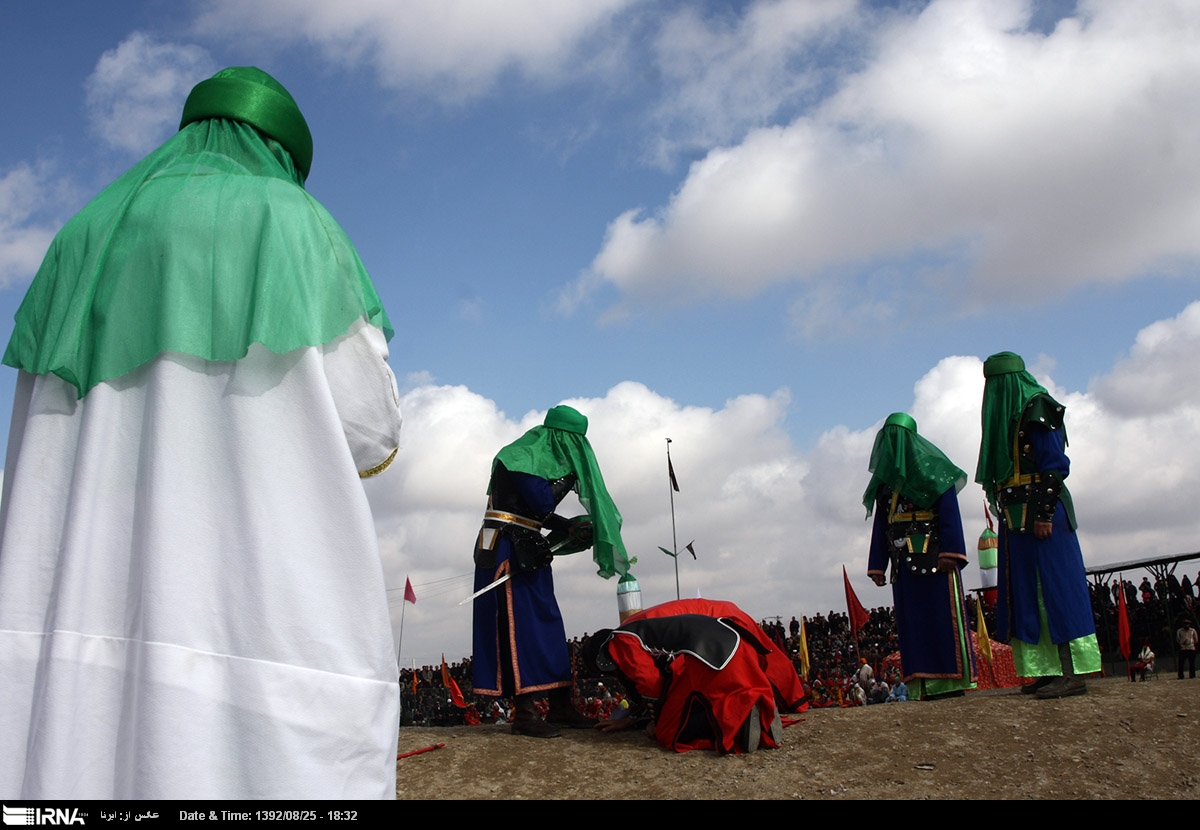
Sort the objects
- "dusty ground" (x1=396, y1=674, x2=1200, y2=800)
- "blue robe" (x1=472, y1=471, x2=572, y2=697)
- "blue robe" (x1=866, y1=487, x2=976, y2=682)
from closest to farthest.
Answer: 1. "dusty ground" (x1=396, y1=674, x2=1200, y2=800)
2. "blue robe" (x1=472, y1=471, x2=572, y2=697)
3. "blue robe" (x1=866, y1=487, x2=976, y2=682)

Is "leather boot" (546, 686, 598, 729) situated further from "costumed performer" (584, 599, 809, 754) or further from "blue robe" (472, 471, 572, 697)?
"costumed performer" (584, 599, 809, 754)

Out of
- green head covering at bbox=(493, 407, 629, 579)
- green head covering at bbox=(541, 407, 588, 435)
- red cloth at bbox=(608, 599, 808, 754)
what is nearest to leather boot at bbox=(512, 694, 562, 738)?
red cloth at bbox=(608, 599, 808, 754)

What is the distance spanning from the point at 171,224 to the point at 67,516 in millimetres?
670

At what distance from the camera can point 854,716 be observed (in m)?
5.74

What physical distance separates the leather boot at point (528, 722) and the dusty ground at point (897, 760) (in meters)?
0.08

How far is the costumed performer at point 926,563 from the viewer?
6.53 m

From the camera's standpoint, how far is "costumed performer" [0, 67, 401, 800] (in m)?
1.76

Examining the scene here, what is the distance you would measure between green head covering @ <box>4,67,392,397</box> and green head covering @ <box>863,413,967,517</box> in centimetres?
542

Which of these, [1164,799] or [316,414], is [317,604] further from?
[1164,799]

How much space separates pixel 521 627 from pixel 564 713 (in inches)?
26.9

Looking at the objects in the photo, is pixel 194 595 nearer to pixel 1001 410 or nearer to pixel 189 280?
pixel 189 280

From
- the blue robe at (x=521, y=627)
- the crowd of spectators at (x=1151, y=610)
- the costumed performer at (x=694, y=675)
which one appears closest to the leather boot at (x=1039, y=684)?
the costumed performer at (x=694, y=675)

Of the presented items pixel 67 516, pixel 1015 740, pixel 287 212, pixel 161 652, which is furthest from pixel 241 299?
pixel 1015 740
